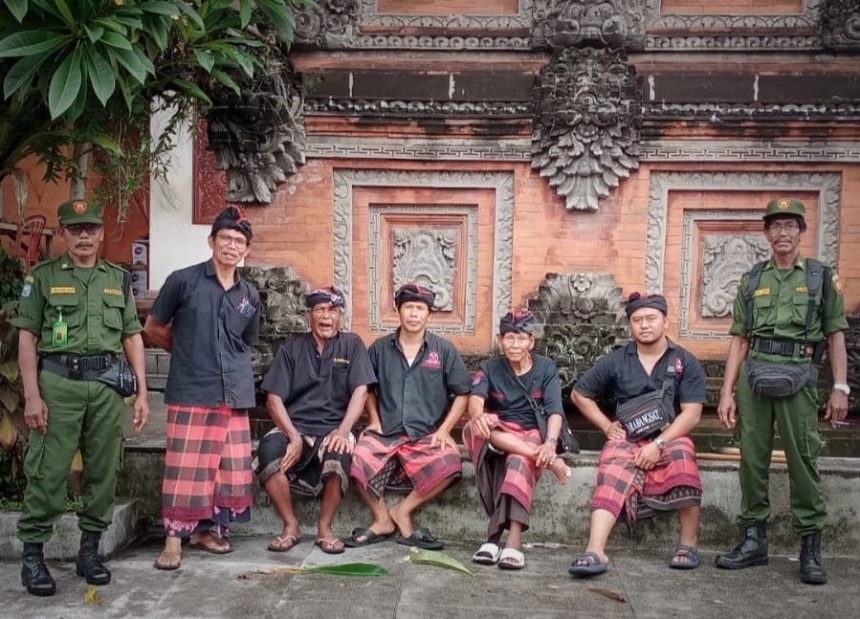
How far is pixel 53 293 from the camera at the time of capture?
445cm

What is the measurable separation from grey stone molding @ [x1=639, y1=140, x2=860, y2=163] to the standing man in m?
3.54

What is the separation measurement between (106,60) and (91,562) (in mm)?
2692

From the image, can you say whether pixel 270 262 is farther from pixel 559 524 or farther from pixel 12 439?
pixel 559 524

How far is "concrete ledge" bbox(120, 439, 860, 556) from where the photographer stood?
17.4 feet

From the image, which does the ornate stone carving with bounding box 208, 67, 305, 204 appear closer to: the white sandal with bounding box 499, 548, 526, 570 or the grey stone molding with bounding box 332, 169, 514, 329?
the grey stone molding with bounding box 332, 169, 514, 329

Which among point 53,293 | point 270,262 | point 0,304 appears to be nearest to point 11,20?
point 53,293

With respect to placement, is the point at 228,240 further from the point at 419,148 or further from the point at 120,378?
the point at 419,148

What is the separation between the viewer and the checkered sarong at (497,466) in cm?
495

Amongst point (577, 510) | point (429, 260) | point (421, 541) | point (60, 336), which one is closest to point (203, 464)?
point (60, 336)

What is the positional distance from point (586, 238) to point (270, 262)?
262 centimetres

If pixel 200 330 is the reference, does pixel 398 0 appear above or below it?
above

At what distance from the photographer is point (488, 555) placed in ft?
16.0

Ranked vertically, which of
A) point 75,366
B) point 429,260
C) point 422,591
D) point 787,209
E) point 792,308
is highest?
point 787,209

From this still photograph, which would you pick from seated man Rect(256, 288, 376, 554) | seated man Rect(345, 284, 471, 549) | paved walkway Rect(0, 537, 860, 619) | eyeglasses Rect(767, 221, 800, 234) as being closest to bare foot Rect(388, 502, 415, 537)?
seated man Rect(345, 284, 471, 549)
